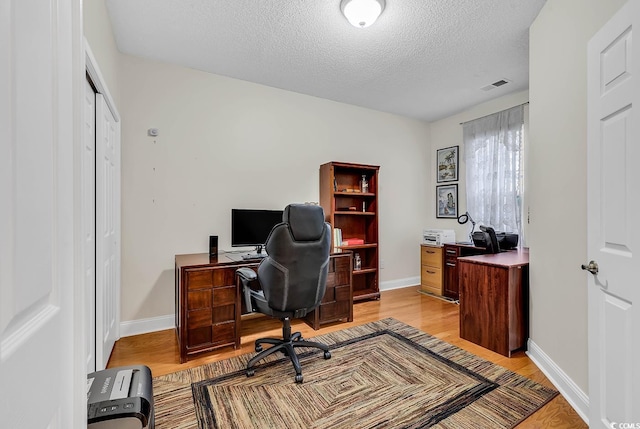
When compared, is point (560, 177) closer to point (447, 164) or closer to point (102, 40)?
point (447, 164)

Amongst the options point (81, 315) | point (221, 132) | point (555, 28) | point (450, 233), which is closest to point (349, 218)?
point (450, 233)

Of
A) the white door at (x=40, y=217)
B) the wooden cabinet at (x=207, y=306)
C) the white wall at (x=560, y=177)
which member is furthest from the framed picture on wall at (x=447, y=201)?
the white door at (x=40, y=217)

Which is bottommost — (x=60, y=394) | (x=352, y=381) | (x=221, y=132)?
(x=352, y=381)

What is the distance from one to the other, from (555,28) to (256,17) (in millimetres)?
2220

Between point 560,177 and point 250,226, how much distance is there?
107 inches

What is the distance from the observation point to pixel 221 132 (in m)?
3.38

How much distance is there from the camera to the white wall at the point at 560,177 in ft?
5.99

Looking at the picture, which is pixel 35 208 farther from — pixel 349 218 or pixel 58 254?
pixel 349 218

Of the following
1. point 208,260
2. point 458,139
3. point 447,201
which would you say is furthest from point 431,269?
point 208,260

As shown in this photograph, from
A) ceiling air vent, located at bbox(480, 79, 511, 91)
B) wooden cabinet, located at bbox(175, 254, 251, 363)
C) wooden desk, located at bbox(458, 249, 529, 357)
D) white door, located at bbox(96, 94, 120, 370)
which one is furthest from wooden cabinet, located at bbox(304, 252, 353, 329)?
ceiling air vent, located at bbox(480, 79, 511, 91)

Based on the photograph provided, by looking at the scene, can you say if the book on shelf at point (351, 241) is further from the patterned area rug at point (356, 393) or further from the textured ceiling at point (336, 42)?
the textured ceiling at point (336, 42)

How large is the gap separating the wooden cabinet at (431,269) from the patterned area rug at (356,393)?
175cm

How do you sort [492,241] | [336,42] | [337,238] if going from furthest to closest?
[337,238]
[492,241]
[336,42]

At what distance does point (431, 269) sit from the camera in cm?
442
